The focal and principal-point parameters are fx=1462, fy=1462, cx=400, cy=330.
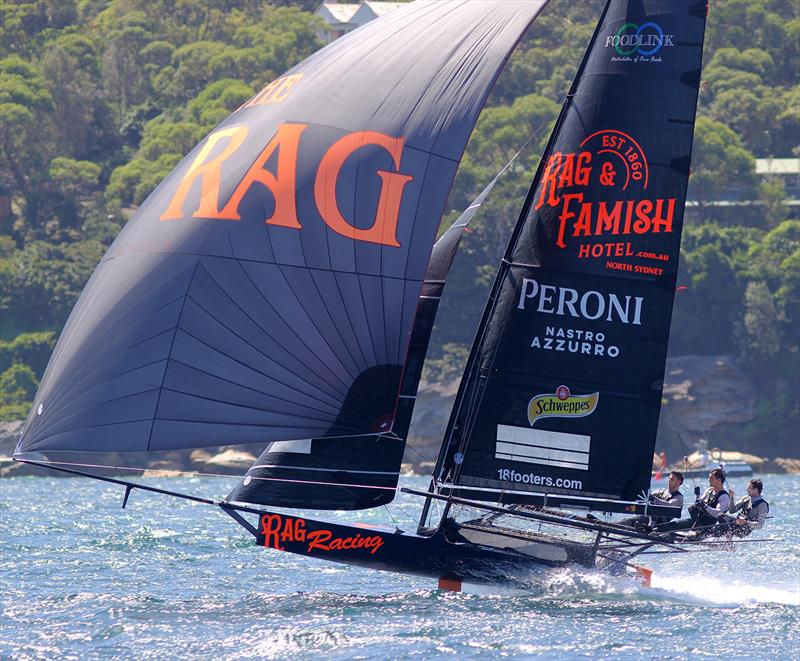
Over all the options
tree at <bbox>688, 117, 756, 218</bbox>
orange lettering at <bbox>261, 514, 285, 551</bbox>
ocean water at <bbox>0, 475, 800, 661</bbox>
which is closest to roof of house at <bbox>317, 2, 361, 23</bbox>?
tree at <bbox>688, 117, 756, 218</bbox>

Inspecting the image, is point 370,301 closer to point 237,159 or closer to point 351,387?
point 351,387

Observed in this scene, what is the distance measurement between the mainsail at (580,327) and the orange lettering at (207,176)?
259 centimetres

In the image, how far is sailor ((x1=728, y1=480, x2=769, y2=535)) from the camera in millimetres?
13312

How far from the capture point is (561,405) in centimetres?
1288

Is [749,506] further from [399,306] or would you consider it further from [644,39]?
[644,39]

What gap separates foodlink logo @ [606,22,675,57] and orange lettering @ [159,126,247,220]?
336 cm

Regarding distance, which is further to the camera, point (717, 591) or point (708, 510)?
point (717, 591)

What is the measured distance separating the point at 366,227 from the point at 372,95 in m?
1.12

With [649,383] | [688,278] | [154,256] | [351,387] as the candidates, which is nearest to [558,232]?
[649,383]

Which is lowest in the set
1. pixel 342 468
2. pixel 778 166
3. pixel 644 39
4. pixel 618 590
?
pixel 618 590

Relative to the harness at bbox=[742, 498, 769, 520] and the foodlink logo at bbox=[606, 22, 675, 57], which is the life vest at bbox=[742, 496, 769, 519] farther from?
the foodlink logo at bbox=[606, 22, 675, 57]

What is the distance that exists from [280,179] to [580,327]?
297 centimetres

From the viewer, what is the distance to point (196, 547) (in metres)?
18.1

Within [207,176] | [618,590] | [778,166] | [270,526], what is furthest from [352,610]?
[778,166]
